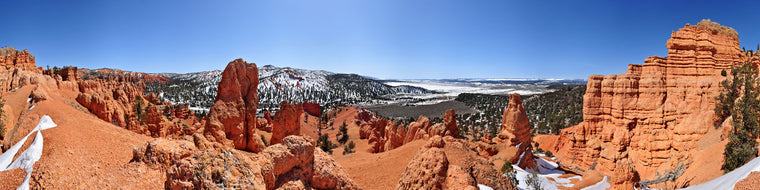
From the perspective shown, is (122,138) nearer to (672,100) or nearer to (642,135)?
(642,135)

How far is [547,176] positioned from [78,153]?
27.2 metres

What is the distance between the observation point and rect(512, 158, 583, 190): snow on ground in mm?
21564

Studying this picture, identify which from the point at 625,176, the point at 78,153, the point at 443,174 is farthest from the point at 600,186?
the point at 78,153

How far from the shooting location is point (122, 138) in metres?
12.9

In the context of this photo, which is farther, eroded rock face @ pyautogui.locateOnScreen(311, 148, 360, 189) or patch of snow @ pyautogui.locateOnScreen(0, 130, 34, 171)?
patch of snow @ pyautogui.locateOnScreen(0, 130, 34, 171)

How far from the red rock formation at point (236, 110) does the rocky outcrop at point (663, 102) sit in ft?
79.8

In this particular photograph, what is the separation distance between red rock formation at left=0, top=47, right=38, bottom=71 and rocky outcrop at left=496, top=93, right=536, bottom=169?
39833 millimetres

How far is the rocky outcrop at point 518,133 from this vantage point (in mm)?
25606

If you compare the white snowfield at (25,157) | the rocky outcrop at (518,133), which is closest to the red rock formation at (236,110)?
the white snowfield at (25,157)

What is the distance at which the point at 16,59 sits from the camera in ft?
89.5

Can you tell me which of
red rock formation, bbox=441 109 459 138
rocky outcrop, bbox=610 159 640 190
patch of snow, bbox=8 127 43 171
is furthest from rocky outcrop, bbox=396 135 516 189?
red rock formation, bbox=441 109 459 138

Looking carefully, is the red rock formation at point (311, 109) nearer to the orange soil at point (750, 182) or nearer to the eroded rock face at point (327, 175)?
the eroded rock face at point (327, 175)

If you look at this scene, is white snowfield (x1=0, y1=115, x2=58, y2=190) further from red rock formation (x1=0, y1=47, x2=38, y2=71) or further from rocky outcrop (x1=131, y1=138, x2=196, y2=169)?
red rock formation (x1=0, y1=47, x2=38, y2=71)

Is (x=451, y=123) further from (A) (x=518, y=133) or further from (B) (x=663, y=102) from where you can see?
(B) (x=663, y=102)
